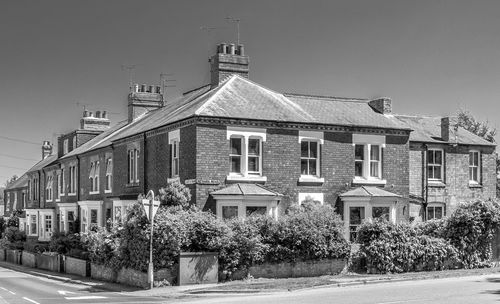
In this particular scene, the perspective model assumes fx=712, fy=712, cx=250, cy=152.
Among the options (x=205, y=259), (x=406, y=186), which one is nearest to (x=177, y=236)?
(x=205, y=259)

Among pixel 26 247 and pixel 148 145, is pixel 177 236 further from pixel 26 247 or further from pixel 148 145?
pixel 26 247

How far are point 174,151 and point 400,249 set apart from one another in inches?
458

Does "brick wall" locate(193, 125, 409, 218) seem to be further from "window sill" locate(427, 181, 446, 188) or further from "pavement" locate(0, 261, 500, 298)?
"pavement" locate(0, 261, 500, 298)

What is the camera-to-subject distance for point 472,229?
3142cm

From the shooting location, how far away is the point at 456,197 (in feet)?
136

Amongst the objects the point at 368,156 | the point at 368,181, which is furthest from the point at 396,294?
the point at 368,156

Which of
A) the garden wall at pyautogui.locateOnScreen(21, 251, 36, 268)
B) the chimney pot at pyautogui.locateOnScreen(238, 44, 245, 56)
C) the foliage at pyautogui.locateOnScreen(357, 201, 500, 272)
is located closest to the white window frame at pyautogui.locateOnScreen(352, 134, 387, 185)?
the foliage at pyautogui.locateOnScreen(357, 201, 500, 272)

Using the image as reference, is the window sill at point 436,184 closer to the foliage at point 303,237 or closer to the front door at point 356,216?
the front door at point 356,216

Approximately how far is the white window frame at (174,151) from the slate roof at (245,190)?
3.01 meters

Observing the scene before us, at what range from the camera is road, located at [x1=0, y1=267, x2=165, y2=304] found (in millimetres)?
24000

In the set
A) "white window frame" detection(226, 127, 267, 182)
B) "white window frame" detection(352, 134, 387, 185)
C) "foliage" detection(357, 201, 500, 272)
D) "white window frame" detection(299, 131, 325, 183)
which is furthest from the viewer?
"white window frame" detection(352, 134, 387, 185)

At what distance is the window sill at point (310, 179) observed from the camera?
34.3 meters

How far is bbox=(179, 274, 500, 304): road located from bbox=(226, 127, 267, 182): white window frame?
8.51 m

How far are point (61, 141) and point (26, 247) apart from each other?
33.5 feet
